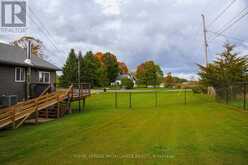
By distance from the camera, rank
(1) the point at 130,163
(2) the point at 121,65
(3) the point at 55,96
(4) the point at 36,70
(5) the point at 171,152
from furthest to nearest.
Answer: (2) the point at 121,65, (4) the point at 36,70, (3) the point at 55,96, (5) the point at 171,152, (1) the point at 130,163

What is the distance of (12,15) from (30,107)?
28.4 feet

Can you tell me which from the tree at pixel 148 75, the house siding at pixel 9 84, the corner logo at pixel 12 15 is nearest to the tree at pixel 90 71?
the tree at pixel 148 75

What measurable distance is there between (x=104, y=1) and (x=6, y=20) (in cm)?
758

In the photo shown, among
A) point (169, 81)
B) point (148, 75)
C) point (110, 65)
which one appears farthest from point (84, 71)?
point (169, 81)

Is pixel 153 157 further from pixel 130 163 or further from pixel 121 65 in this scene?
pixel 121 65

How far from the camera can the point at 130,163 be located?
5.41 meters

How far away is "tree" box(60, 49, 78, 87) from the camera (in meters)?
47.8

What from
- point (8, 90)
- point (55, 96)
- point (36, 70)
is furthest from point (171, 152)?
point (36, 70)

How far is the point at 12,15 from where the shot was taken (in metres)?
17.5

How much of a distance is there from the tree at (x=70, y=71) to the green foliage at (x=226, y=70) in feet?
94.8

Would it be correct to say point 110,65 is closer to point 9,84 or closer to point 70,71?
point 70,71

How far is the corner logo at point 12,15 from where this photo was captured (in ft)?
55.4

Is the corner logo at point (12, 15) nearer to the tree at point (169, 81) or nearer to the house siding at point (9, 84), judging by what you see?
the house siding at point (9, 84)

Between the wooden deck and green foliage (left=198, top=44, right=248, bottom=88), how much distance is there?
14575 mm
